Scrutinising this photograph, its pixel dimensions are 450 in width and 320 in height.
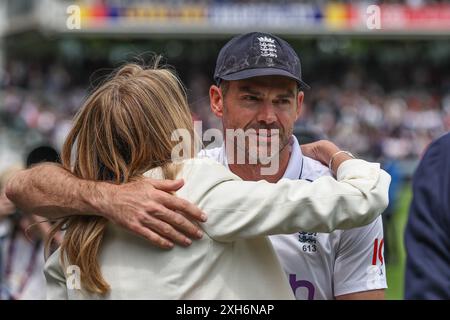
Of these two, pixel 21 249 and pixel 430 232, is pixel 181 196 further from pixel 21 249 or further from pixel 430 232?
pixel 21 249

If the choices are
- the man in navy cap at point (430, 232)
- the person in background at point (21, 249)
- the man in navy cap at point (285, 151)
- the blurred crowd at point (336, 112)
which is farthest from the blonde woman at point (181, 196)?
the blurred crowd at point (336, 112)

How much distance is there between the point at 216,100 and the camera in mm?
2830

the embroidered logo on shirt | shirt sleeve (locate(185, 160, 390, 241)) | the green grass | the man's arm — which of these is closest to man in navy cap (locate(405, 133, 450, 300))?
shirt sleeve (locate(185, 160, 390, 241))

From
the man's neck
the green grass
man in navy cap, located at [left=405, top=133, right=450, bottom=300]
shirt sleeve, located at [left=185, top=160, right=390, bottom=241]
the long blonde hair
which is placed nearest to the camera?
man in navy cap, located at [left=405, top=133, right=450, bottom=300]

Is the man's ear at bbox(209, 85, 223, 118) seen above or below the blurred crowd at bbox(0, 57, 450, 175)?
above

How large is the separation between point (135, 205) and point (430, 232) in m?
0.78

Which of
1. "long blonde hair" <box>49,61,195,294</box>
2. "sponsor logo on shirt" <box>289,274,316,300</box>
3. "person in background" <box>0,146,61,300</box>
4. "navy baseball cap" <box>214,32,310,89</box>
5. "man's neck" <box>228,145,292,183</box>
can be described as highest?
"navy baseball cap" <box>214,32,310,89</box>

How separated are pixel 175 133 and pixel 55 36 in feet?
101

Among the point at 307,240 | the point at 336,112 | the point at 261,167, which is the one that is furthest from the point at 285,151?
the point at 336,112

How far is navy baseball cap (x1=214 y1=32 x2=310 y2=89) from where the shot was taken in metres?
2.49

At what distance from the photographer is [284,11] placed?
94.8 ft

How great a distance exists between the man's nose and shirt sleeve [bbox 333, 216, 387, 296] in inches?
16.3

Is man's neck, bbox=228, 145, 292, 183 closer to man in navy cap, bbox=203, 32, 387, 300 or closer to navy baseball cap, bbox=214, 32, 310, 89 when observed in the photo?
man in navy cap, bbox=203, 32, 387, 300

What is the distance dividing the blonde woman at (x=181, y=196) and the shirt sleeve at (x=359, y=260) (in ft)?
1.16
